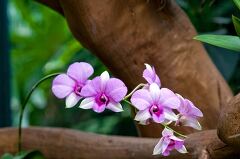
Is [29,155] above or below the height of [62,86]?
below

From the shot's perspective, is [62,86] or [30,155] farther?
[30,155]

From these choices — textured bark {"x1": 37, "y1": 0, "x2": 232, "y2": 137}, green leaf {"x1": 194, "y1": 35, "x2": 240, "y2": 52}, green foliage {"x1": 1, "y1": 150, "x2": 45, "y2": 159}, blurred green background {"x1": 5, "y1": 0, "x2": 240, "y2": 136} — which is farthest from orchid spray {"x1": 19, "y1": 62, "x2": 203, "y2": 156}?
blurred green background {"x1": 5, "y1": 0, "x2": 240, "y2": 136}

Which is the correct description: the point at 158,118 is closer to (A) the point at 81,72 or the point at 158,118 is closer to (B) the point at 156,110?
(B) the point at 156,110

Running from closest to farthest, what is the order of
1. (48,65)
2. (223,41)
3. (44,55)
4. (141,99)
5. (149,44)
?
(141,99)
(223,41)
(149,44)
(48,65)
(44,55)

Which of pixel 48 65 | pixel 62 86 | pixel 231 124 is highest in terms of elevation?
pixel 62 86

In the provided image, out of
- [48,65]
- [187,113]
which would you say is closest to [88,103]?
[187,113]

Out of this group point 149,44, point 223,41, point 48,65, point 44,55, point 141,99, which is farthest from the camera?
point 44,55

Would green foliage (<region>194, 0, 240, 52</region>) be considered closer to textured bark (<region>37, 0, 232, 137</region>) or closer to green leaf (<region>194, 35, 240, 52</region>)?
green leaf (<region>194, 35, 240, 52</region>)
